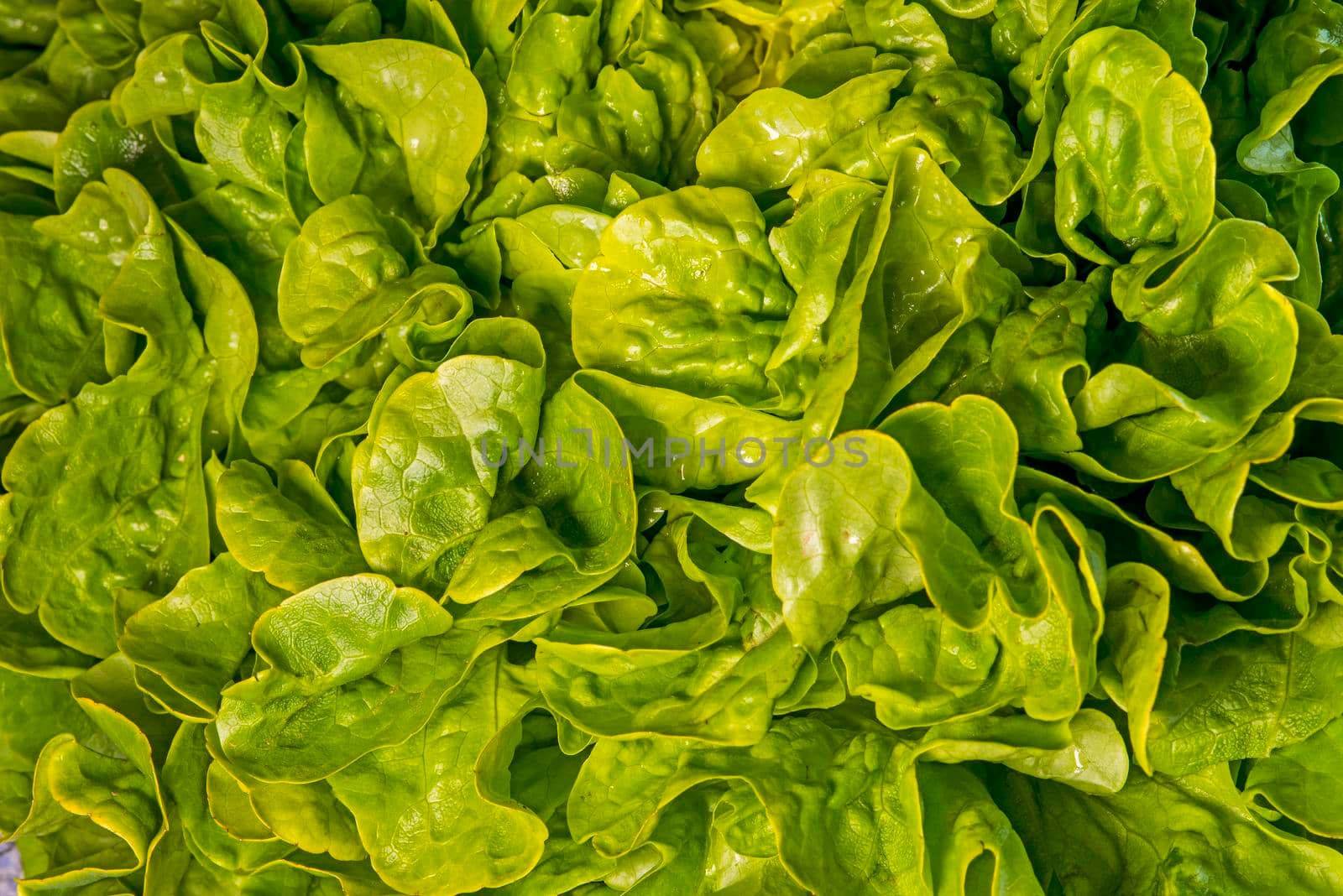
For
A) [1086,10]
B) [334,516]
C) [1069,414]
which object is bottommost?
[334,516]

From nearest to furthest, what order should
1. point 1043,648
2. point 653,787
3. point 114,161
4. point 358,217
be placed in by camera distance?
point 1043,648 → point 653,787 → point 358,217 → point 114,161

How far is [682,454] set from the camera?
87 cm

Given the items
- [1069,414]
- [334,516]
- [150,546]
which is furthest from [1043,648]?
[150,546]

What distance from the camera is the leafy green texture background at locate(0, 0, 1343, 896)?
75cm

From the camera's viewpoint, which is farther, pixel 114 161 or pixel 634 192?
pixel 114 161

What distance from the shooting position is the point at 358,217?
3.09ft

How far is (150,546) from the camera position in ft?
3.35

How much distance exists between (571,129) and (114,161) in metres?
0.47

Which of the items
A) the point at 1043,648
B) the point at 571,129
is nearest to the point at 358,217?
the point at 571,129

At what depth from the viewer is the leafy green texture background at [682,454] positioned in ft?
2.47

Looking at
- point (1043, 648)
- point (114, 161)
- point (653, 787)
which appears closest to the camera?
point (1043, 648)

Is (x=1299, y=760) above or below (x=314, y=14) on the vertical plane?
below

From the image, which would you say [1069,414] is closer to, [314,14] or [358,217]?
[358,217]

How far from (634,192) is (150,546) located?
0.57 metres
